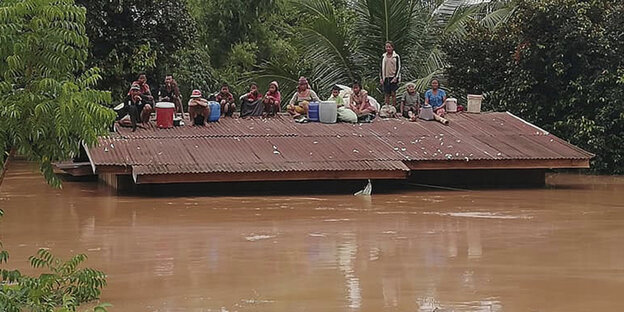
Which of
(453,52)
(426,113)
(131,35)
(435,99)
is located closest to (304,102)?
(426,113)

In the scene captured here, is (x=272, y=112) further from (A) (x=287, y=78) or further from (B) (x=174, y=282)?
(B) (x=174, y=282)

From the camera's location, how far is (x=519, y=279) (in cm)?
777

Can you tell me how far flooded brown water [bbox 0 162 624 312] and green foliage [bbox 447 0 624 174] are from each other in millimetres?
3399

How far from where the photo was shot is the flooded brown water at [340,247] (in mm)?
7109

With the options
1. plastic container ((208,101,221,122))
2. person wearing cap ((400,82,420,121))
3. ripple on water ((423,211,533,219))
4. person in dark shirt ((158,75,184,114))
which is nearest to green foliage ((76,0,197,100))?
person in dark shirt ((158,75,184,114))

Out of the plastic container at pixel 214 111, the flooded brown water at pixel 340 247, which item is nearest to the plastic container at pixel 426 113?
the flooded brown water at pixel 340 247

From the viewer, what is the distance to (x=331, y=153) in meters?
14.4

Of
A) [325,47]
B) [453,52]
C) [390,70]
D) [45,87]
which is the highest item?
[325,47]

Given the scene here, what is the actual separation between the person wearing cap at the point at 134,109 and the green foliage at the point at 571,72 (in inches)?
291

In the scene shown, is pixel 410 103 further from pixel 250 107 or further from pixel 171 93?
pixel 171 93

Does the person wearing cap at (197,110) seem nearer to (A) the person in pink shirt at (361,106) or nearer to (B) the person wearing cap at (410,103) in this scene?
(A) the person in pink shirt at (361,106)

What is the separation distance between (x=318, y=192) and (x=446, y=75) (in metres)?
6.71

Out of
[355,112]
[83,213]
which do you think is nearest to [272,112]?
[355,112]

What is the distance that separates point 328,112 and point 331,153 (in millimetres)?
1984
